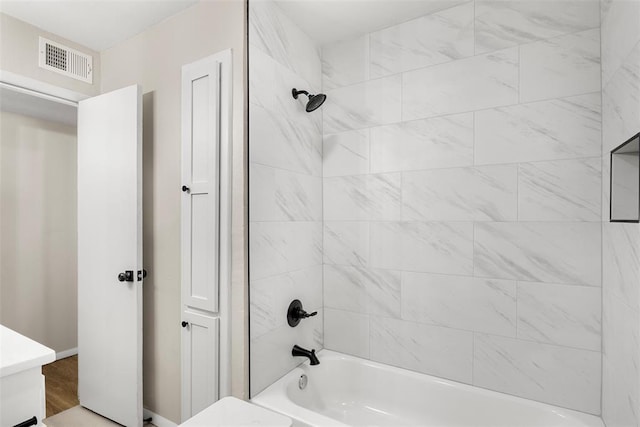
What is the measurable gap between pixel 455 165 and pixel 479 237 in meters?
0.38

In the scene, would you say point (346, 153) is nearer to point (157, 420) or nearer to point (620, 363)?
point (620, 363)

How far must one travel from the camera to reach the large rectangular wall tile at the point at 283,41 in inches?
62.3

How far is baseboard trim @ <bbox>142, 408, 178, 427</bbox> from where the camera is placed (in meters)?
1.71

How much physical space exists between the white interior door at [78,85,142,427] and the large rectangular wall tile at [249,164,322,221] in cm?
64

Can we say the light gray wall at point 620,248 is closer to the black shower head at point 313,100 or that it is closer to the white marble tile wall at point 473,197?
the white marble tile wall at point 473,197

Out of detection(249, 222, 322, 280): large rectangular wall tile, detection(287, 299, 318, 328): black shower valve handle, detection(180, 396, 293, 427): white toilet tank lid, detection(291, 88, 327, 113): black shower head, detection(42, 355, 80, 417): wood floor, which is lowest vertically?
detection(180, 396, 293, 427): white toilet tank lid

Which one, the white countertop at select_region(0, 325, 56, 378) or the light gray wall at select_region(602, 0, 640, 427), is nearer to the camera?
the white countertop at select_region(0, 325, 56, 378)

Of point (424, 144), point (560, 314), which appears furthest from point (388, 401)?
point (424, 144)

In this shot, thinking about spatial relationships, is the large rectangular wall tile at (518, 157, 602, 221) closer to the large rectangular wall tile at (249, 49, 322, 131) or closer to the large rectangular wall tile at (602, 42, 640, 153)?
the large rectangular wall tile at (602, 42, 640, 153)

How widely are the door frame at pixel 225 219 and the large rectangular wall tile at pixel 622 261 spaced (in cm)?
149

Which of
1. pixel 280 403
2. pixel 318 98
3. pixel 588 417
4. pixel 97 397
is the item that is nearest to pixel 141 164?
pixel 318 98

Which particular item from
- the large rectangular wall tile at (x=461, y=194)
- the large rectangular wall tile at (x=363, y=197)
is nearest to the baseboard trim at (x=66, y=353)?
the large rectangular wall tile at (x=363, y=197)

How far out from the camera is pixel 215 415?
1275 millimetres

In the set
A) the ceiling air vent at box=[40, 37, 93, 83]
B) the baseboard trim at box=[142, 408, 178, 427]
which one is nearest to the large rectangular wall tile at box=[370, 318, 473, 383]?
the baseboard trim at box=[142, 408, 178, 427]
